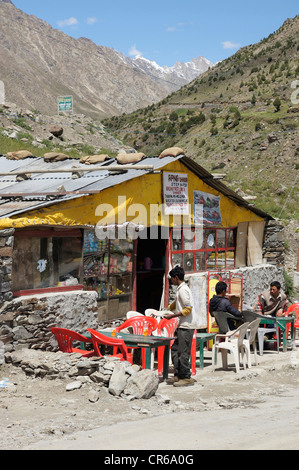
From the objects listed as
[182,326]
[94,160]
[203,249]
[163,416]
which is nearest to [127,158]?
[94,160]

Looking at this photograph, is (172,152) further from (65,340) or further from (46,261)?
(65,340)

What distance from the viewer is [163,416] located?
6.97m

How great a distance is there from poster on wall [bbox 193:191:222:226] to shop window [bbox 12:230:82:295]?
3.72m

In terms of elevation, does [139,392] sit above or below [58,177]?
below

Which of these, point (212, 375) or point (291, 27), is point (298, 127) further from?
point (212, 375)

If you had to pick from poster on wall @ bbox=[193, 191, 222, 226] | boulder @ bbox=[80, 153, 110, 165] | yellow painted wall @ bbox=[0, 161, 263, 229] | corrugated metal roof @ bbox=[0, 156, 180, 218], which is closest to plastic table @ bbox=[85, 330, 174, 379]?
yellow painted wall @ bbox=[0, 161, 263, 229]

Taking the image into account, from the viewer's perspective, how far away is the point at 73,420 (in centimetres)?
672

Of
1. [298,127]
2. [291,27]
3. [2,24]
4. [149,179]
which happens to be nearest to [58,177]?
[149,179]

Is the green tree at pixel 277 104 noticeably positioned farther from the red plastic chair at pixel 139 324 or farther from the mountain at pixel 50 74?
the mountain at pixel 50 74

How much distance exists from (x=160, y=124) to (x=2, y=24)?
124m

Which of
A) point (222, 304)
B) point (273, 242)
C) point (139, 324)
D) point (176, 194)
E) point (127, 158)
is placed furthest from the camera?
point (273, 242)

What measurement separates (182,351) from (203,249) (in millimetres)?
6256

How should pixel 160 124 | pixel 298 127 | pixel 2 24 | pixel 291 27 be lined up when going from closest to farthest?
pixel 298 127
pixel 160 124
pixel 291 27
pixel 2 24

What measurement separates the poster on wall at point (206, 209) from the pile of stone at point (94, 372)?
5873 millimetres
